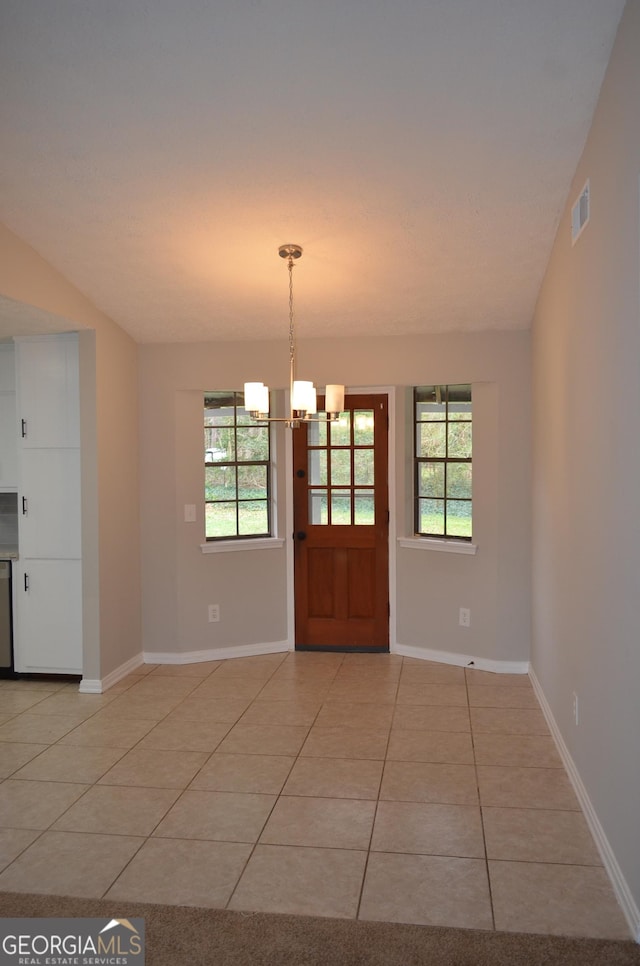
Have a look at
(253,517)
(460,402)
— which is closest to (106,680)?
(253,517)

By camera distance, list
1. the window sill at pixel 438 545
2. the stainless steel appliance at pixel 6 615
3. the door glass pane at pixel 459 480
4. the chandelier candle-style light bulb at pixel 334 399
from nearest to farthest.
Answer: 1. the chandelier candle-style light bulb at pixel 334 399
2. the stainless steel appliance at pixel 6 615
3. the window sill at pixel 438 545
4. the door glass pane at pixel 459 480

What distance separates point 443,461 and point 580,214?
2667 mm

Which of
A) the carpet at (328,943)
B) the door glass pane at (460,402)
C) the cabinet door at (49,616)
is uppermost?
the door glass pane at (460,402)

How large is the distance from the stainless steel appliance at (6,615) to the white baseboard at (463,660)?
2761mm

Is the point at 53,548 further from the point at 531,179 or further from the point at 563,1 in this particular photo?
the point at 563,1

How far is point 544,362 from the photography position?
452 cm

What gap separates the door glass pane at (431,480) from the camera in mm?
5734

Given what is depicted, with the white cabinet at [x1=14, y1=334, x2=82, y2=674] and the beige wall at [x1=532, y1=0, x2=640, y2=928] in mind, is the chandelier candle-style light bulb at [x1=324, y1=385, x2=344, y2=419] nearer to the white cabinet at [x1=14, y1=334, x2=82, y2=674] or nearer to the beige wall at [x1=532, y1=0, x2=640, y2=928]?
the beige wall at [x1=532, y1=0, x2=640, y2=928]

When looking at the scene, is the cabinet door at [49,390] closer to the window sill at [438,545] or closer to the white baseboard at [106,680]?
the white baseboard at [106,680]

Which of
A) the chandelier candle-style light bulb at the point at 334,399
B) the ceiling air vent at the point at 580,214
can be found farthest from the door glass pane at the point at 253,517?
the ceiling air vent at the point at 580,214

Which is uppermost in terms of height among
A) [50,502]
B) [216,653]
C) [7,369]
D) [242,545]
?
[7,369]

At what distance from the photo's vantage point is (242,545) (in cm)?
579

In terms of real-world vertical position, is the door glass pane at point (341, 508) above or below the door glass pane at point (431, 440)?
below

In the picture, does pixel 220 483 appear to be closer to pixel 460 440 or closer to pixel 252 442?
pixel 252 442
